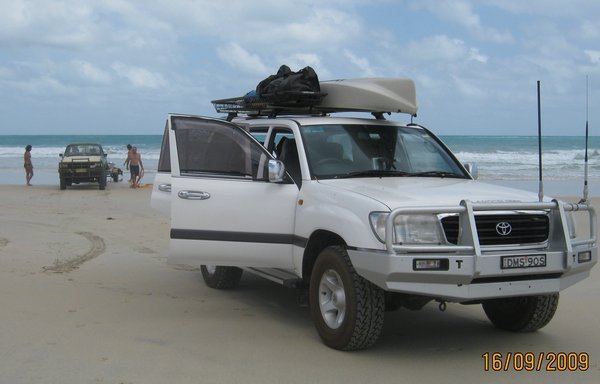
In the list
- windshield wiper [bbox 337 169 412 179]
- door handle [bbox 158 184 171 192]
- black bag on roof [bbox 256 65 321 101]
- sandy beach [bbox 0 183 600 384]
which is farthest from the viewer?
door handle [bbox 158 184 171 192]

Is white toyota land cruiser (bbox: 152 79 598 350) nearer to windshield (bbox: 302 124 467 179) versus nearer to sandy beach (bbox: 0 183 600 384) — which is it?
windshield (bbox: 302 124 467 179)

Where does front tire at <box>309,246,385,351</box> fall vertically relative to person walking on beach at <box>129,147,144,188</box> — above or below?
below

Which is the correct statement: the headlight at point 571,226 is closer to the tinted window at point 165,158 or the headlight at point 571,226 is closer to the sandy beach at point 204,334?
the sandy beach at point 204,334

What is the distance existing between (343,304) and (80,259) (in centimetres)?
542

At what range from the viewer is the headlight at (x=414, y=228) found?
512 centimetres

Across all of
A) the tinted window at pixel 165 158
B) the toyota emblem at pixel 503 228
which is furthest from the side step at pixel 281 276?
the toyota emblem at pixel 503 228

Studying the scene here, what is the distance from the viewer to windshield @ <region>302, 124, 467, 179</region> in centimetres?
642

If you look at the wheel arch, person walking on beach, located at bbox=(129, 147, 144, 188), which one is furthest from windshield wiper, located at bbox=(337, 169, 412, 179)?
person walking on beach, located at bbox=(129, 147, 144, 188)

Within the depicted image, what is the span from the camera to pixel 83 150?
24.6 metres

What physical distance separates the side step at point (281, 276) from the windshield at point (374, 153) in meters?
0.97

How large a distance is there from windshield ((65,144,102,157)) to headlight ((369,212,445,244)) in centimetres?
2060

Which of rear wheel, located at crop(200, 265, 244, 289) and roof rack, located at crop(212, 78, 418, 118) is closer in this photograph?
roof rack, located at crop(212, 78, 418, 118)

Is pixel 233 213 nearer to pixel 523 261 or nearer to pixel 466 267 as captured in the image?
pixel 466 267
